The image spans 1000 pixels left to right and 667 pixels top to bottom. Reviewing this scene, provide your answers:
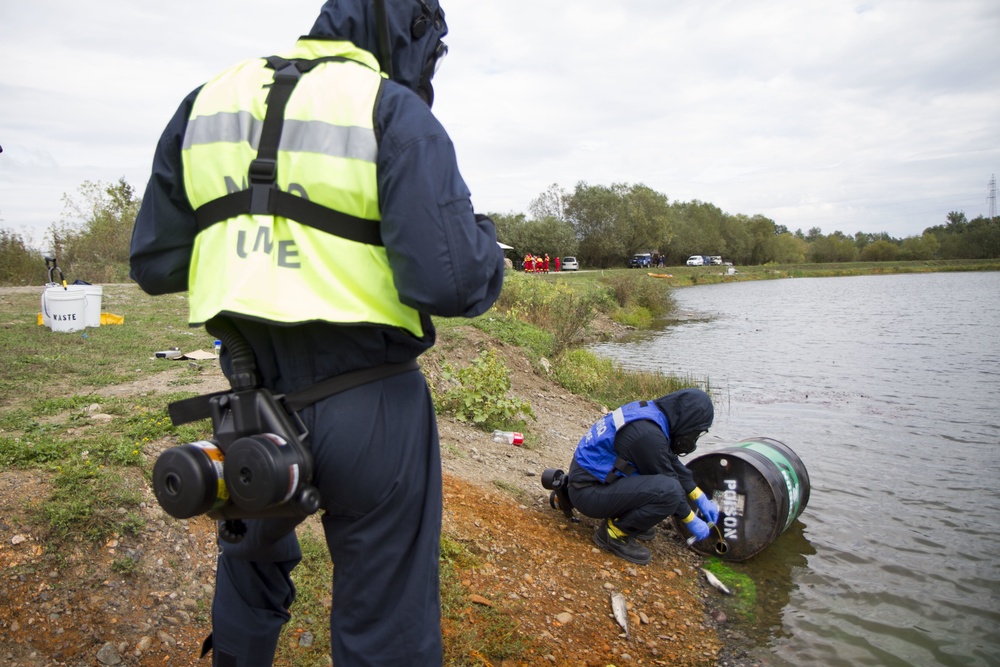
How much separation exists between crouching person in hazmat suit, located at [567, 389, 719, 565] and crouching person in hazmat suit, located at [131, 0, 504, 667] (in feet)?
10.5

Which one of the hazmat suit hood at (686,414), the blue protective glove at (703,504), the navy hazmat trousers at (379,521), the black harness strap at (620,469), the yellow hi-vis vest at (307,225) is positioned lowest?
the blue protective glove at (703,504)

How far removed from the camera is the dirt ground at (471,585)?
9.77ft

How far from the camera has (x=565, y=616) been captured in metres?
4.05

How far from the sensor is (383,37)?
6.36 ft

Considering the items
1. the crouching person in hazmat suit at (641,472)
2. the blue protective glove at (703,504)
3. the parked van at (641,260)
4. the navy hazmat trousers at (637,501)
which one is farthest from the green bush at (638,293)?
the parked van at (641,260)

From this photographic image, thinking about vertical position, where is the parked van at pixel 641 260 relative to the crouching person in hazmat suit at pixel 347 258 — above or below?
above

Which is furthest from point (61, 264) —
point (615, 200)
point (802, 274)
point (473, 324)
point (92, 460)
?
point (802, 274)

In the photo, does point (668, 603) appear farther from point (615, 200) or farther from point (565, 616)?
point (615, 200)

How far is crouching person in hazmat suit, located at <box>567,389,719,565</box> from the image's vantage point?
4.93 meters

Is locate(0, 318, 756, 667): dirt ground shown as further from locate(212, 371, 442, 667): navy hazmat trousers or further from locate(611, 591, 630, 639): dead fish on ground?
locate(212, 371, 442, 667): navy hazmat trousers

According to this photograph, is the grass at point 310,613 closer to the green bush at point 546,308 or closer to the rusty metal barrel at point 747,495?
the rusty metal barrel at point 747,495

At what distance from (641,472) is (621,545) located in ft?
1.76

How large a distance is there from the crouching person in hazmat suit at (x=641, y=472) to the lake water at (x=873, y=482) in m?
0.91

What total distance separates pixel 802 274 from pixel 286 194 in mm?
77005
